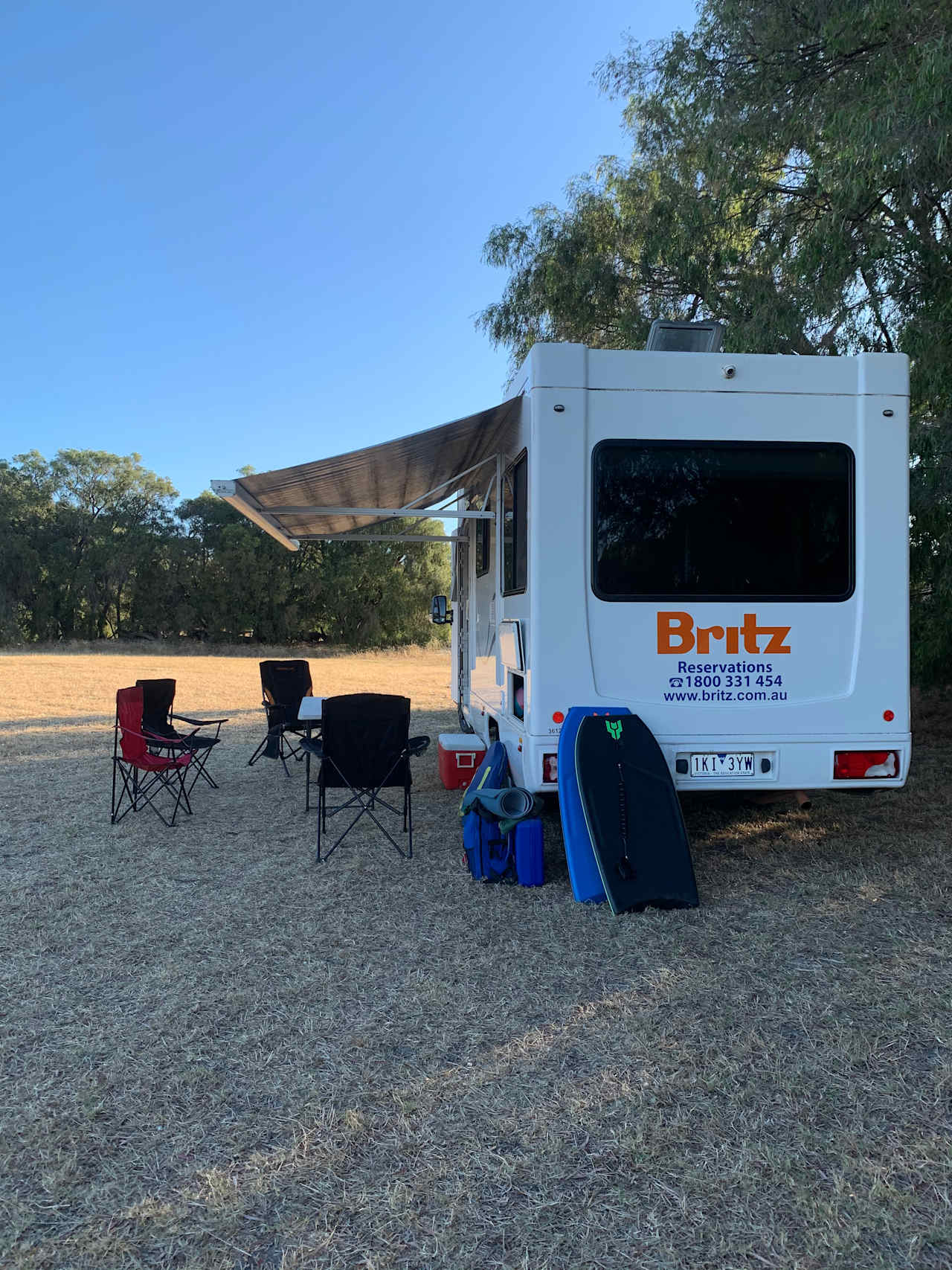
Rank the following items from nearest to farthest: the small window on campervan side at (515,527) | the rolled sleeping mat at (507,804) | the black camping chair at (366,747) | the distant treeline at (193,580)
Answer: the rolled sleeping mat at (507,804), the small window on campervan side at (515,527), the black camping chair at (366,747), the distant treeline at (193,580)

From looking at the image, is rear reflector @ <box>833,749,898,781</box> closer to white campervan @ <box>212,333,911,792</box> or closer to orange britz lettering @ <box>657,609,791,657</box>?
white campervan @ <box>212,333,911,792</box>

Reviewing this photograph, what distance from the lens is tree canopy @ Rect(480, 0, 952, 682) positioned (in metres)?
5.58

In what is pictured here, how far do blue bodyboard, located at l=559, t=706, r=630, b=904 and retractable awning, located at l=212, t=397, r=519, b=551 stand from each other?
1.35 meters

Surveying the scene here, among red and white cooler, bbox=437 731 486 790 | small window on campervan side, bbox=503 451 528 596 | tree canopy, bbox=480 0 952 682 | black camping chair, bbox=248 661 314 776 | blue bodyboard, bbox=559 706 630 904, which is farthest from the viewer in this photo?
black camping chair, bbox=248 661 314 776

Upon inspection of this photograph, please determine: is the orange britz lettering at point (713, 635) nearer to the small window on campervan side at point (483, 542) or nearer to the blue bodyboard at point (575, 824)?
the blue bodyboard at point (575, 824)

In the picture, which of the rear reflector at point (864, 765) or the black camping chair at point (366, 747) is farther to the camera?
the black camping chair at point (366, 747)

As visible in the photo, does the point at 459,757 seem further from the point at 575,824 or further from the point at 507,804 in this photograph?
the point at 575,824

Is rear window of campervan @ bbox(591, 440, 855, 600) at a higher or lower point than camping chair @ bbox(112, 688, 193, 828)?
higher

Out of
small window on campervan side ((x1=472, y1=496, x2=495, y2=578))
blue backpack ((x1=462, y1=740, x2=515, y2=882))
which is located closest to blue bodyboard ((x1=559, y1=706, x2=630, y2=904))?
blue backpack ((x1=462, y1=740, x2=515, y2=882))

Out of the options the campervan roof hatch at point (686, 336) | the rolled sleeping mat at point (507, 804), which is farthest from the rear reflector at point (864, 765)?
the campervan roof hatch at point (686, 336)

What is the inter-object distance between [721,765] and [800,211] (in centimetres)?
562

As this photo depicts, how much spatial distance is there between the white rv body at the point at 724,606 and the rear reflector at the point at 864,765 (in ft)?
0.08

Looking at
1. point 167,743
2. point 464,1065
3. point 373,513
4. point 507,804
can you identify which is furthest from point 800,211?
point 464,1065

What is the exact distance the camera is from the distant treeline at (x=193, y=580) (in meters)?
34.8
